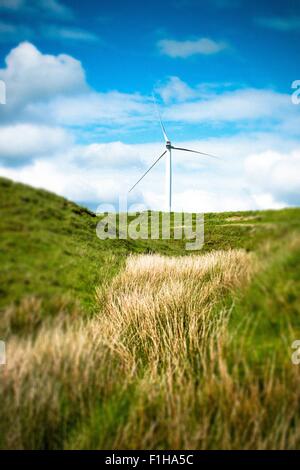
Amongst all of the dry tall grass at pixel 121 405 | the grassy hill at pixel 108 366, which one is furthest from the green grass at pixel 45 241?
the dry tall grass at pixel 121 405

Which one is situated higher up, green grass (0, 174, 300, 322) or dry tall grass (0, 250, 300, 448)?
green grass (0, 174, 300, 322)

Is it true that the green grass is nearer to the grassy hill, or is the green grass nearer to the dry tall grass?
the grassy hill

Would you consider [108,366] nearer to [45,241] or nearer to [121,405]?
[121,405]

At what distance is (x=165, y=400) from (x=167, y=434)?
60 centimetres

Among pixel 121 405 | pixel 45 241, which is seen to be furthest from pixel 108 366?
pixel 45 241

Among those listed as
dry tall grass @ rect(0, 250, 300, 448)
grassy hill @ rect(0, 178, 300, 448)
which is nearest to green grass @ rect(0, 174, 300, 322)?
grassy hill @ rect(0, 178, 300, 448)

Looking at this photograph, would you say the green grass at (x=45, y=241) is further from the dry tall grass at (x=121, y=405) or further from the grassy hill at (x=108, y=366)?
the dry tall grass at (x=121, y=405)

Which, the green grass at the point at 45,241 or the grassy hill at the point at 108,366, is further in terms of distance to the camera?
the green grass at the point at 45,241

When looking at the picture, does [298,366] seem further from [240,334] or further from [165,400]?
[165,400]

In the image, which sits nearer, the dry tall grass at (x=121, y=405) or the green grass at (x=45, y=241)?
the dry tall grass at (x=121, y=405)

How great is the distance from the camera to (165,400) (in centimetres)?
514

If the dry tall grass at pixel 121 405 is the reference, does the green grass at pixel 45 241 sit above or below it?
above
